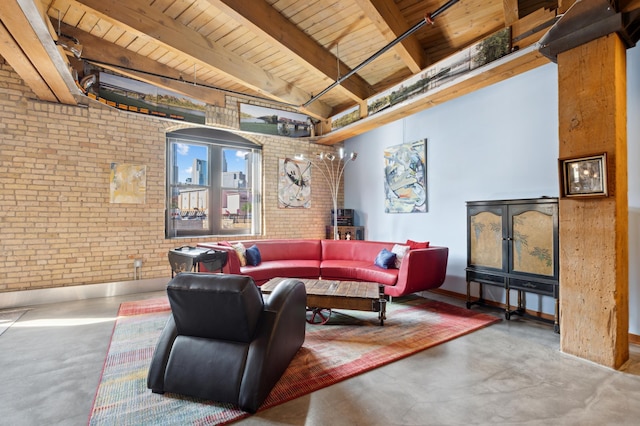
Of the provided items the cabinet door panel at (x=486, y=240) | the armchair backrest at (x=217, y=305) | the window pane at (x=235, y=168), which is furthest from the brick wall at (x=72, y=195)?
the cabinet door panel at (x=486, y=240)

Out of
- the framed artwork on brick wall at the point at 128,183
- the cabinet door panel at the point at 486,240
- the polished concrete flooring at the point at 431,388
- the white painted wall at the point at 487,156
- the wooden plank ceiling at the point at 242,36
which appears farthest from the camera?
the framed artwork on brick wall at the point at 128,183

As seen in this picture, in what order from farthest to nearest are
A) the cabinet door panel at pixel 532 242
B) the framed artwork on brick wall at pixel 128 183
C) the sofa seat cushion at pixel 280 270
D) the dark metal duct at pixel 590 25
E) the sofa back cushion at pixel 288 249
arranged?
the sofa back cushion at pixel 288 249 → the framed artwork on brick wall at pixel 128 183 → the sofa seat cushion at pixel 280 270 → the cabinet door panel at pixel 532 242 → the dark metal duct at pixel 590 25

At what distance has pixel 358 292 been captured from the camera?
12.2 feet

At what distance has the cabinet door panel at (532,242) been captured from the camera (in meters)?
3.70

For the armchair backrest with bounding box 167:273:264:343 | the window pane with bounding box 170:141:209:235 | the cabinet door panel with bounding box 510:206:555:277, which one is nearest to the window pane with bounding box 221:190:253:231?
the window pane with bounding box 170:141:209:235

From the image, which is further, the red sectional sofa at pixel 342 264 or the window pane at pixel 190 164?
the window pane at pixel 190 164

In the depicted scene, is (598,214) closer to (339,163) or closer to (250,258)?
(250,258)

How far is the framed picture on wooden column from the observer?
2729 millimetres

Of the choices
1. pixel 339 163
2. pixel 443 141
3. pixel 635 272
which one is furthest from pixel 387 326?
pixel 339 163

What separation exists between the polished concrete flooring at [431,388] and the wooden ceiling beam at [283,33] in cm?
389

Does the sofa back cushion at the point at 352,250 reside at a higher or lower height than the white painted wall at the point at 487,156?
lower

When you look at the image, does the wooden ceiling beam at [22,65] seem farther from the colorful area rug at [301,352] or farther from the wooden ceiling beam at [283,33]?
the colorful area rug at [301,352]

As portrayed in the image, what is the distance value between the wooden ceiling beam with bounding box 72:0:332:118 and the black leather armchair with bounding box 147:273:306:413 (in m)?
3.53

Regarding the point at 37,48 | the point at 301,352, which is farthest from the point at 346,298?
the point at 37,48
